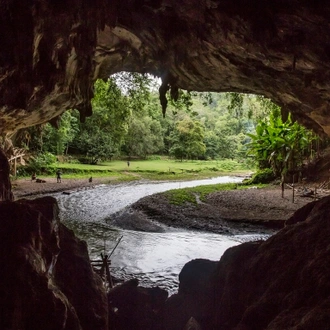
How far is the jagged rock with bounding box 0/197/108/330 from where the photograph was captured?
390 centimetres

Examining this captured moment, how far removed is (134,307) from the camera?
6.41 metres

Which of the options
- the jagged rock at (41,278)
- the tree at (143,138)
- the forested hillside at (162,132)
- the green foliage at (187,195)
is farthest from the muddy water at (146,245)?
the tree at (143,138)

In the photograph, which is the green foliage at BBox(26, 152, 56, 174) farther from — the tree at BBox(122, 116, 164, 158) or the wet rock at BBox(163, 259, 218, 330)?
the wet rock at BBox(163, 259, 218, 330)

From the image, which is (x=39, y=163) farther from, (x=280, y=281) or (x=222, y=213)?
(x=280, y=281)

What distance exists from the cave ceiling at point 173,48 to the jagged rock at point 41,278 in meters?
3.40

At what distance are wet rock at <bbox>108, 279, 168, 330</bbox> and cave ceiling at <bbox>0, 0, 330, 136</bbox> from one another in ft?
16.5

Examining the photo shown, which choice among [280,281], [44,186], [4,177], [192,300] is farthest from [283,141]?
[4,177]

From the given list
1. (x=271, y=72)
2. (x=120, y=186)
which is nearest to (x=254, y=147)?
(x=120, y=186)

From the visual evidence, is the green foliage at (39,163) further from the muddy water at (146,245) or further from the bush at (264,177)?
the bush at (264,177)

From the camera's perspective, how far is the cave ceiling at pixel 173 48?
5707 millimetres

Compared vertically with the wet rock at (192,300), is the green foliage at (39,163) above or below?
above

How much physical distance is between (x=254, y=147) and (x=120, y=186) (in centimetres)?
1168

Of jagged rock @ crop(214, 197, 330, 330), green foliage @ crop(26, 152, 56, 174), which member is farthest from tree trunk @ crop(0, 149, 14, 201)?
green foliage @ crop(26, 152, 56, 174)

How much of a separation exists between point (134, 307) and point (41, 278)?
9.41 feet
